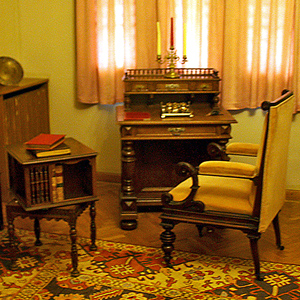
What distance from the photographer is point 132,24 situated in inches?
181

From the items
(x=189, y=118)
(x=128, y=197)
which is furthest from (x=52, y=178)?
(x=189, y=118)

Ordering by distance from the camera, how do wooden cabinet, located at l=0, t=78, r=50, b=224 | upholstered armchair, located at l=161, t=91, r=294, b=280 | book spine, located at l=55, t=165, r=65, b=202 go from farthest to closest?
wooden cabinet, located at l=0, t=78, r=50, b=224 < book spine, located at l=55, t=165, r=65, b=202 < upholstered armchair, located at l=161, t=91, r=294, b=280

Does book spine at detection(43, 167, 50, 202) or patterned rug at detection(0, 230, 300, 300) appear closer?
patterned rug at detection(0, 230, 300, 300)

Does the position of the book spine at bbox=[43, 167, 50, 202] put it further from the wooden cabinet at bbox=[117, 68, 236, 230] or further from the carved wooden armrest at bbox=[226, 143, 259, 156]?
the carved wooden armrest at bbox=[226, 143, 259, 156]

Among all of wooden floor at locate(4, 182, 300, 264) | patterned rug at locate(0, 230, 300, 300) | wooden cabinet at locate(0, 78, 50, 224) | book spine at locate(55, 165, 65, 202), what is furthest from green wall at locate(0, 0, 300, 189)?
book spine at locate(55, 165, 65, 202)

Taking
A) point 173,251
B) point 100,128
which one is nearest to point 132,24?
point 100,128

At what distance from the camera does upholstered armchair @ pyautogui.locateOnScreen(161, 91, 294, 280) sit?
2.95 m

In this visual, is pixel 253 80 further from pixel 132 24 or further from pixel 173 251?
pixel 173 251

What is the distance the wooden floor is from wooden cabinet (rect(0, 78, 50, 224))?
2.41ft

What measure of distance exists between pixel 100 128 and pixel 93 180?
180 centimetres

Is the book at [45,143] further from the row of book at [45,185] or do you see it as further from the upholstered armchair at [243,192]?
the upholstered armchair at [243,192]

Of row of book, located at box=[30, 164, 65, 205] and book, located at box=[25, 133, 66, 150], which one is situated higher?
book, located at box=[25, 133, 66, 150]

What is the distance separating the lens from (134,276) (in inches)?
126

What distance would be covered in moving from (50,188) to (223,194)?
114 cm
